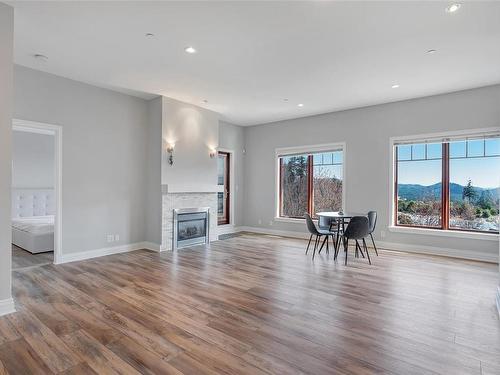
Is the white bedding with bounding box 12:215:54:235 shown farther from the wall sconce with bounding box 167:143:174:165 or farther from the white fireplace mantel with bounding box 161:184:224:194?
the wall sconce with bounding box 167:143:174:165

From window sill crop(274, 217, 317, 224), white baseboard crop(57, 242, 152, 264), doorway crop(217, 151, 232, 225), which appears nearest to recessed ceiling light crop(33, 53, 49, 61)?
white baseboard crop(57, 242, 152, 264)

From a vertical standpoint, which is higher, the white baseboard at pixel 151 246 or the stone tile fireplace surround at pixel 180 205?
the stone tile fireplace surround at pixel 180 205

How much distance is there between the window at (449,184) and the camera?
16.6 ft

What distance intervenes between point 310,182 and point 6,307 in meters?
6.10

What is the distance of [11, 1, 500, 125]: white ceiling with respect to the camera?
9.30 feet

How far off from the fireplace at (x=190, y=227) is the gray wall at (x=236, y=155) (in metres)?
1.70

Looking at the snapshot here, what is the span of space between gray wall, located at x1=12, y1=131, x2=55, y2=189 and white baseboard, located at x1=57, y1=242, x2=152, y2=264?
11.5ft

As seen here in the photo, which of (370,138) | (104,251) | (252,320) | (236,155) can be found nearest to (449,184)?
(370,138)

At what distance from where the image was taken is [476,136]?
16.6 feet

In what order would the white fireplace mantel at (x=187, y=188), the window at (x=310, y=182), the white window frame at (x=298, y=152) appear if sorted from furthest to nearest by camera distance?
the window at (x=310, y=182), the white window frame at (x=298, y=152), the white fireplace mantel at (x=187, y=188)

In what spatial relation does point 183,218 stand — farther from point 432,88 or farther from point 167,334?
point 432,88

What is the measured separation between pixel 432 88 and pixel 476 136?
Result: 3.79 feet

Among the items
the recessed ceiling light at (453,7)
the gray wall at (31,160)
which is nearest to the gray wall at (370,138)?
the recessed ceiling light at (453,7)

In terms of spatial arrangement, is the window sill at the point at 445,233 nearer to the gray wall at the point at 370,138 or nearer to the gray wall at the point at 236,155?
the gray wall at the point at 370,138
